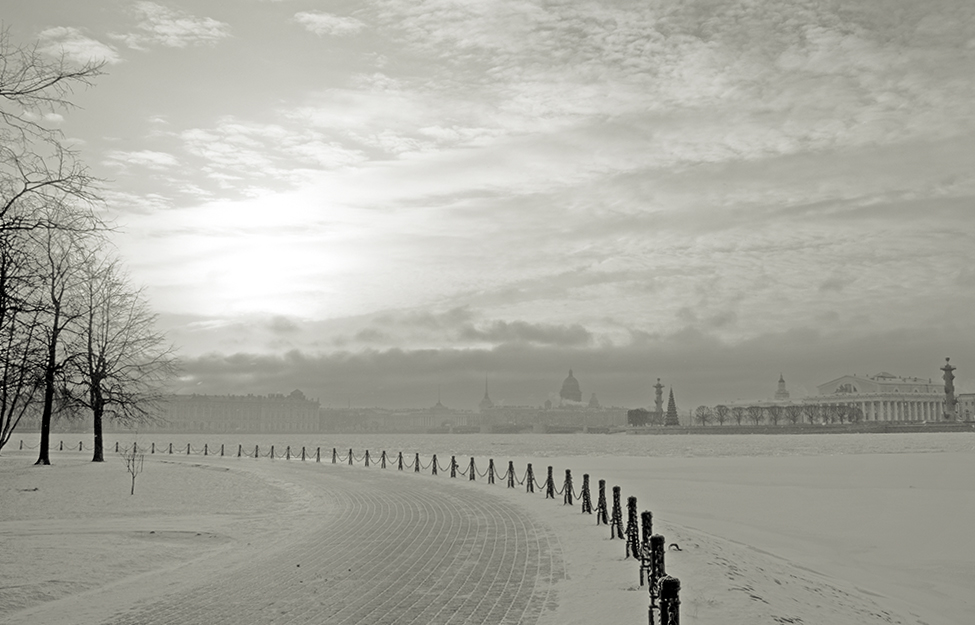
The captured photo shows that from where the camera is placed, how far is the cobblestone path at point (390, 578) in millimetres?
9375

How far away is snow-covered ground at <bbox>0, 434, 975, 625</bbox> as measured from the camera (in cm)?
1078

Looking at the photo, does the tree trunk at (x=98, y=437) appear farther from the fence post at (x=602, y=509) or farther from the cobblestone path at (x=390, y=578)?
the fence post at (x=602, y=509)

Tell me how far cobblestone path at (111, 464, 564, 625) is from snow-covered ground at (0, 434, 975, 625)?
0.61m

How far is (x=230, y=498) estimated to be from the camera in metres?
23.5

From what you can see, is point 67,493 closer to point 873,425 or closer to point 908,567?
point 908,567

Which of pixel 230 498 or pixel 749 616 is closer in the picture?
pixel 749 616

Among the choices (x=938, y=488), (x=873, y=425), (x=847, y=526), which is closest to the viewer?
(x=847, y=526)

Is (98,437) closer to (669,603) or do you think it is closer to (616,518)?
(616,518)

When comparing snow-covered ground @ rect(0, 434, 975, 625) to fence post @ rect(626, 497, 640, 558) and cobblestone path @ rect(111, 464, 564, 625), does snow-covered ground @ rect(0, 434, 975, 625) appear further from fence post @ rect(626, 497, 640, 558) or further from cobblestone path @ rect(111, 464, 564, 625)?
cobblestone path @ rect(111, 464, 564, 625)

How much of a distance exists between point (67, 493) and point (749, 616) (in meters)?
21.6

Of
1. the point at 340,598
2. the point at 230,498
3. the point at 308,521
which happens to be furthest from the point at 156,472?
the point at 340,598

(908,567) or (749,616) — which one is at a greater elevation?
(749,616)

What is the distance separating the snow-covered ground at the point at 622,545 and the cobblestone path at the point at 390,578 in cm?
61

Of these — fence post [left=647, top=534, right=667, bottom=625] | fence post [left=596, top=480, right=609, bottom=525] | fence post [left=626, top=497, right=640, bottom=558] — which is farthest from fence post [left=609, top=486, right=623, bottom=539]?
fence post [left=647, top=534, right=667, bottom=625]
